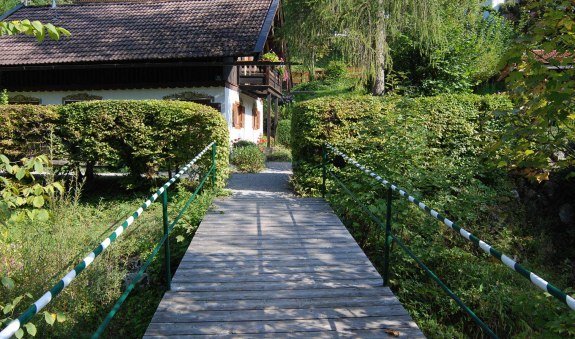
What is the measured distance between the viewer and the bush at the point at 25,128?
938 cm

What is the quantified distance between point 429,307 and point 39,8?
893 inches

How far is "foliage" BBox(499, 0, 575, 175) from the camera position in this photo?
3.27m

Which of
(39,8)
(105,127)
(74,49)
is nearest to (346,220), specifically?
(105,127)

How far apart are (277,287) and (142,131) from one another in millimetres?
6324

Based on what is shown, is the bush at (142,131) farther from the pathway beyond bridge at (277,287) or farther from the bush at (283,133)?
the bush at (283,133)

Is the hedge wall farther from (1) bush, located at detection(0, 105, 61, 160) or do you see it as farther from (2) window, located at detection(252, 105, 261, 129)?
(2) window, located at detection(252, 105, 261, 129)

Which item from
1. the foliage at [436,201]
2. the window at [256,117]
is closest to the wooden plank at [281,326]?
the foliage at [436,201]

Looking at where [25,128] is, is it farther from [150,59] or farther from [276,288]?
[276,288]

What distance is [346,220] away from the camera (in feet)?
23.4

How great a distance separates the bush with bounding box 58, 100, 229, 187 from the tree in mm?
5335

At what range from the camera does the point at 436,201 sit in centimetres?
719

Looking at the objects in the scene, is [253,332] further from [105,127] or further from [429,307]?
[105,127]

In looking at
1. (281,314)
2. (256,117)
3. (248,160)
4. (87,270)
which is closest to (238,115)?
(248,160)

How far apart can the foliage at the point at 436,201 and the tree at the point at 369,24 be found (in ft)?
10.6
